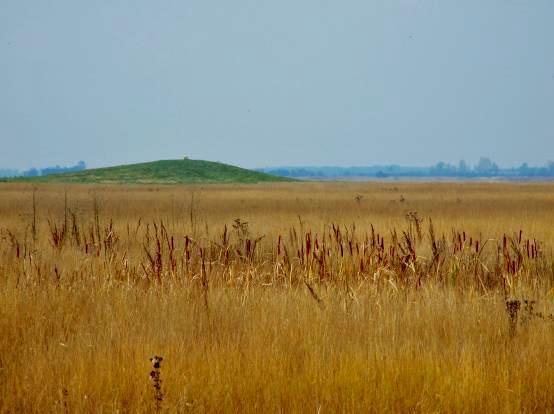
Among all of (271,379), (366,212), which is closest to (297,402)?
(271,379)

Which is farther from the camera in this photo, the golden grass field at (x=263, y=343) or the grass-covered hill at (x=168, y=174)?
the grass-covered hill at (x=168, y=174)

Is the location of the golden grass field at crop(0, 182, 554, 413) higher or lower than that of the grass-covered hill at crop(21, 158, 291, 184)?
lower

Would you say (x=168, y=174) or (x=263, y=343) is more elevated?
(x=168, y=174)

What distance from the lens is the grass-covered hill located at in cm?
7756

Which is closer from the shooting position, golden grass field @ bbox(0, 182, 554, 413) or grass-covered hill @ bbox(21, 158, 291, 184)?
golden grass field @ bbox(0, 182, 554, 413)

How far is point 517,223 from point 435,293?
44.2 feet

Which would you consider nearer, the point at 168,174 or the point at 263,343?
the point at 263,343

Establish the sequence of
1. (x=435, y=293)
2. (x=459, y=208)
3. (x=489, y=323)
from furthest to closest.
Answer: (x=459, y=208) → (x=435, y=293) → (x=489, y=323)

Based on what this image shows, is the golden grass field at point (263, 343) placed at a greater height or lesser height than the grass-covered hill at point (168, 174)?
lesser

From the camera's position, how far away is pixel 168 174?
8319 cm

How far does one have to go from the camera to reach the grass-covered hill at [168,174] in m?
77.6

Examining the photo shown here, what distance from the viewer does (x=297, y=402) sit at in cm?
493

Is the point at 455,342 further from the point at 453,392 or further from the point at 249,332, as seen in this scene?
the point at 249,332

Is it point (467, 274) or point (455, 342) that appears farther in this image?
point (467, 274)
